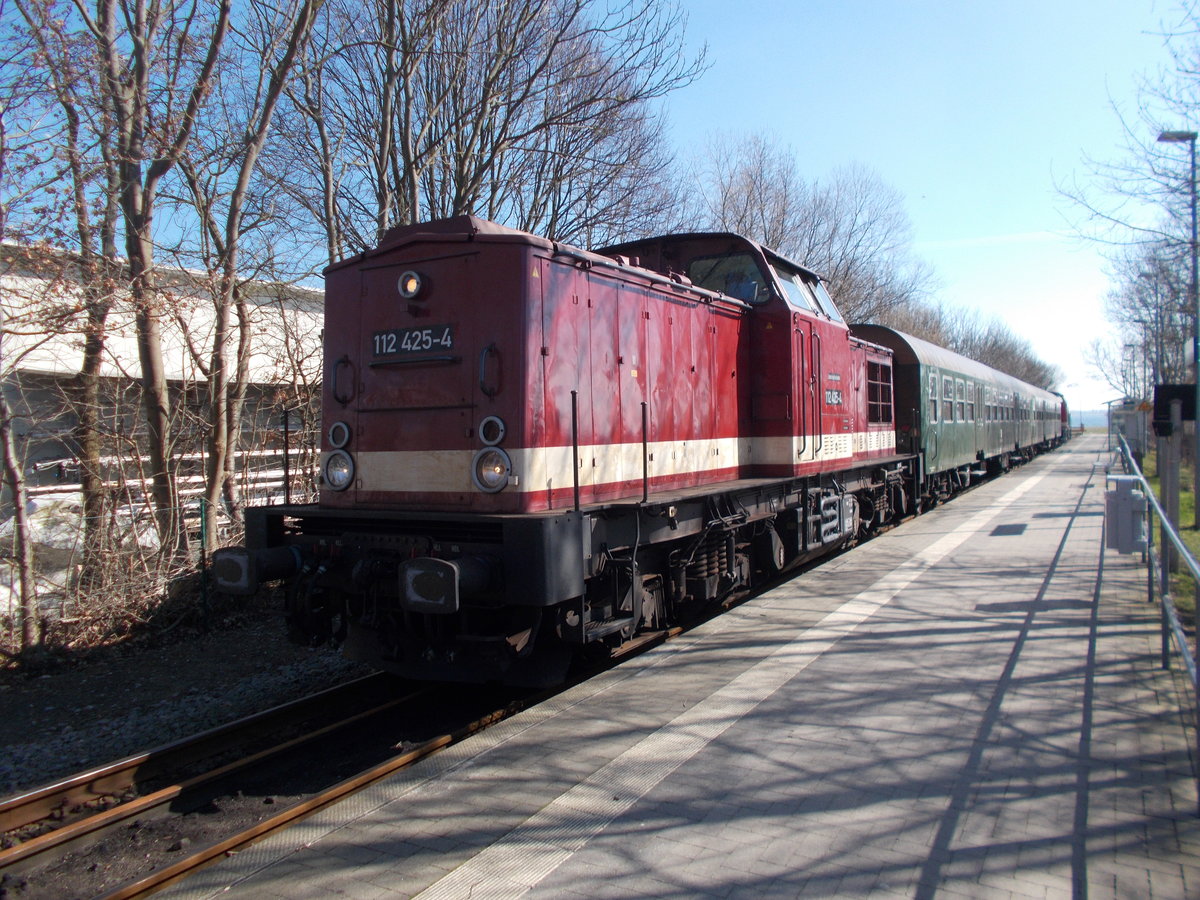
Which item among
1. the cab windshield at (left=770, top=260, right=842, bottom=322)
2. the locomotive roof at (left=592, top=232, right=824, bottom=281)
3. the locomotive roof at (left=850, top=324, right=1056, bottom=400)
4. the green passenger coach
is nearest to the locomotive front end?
the locomotive roof at (left=592, top=232, right=824, bottom=281)

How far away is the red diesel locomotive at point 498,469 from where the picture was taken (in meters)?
5.29

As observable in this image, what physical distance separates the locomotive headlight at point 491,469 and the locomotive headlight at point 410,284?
1289mm

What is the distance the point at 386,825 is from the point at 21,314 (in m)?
6.60

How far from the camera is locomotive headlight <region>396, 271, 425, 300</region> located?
5.78 m

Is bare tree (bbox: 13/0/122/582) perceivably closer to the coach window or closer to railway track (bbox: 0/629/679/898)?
railway track (bbox: 0/629/679/898)

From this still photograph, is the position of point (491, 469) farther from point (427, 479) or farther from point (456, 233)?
point (456, 233)

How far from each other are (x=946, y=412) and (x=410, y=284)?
14399 millimetres

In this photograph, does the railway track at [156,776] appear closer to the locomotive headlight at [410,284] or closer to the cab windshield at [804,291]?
the locomotive headlight at [410,284]

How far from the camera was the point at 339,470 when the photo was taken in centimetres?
623

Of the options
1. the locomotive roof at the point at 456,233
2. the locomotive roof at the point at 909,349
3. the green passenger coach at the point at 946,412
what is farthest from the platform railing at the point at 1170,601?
the locomotive roof at the point at 909,349

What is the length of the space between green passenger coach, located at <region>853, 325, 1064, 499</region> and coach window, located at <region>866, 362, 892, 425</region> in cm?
134

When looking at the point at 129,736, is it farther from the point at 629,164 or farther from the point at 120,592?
the point at 629,164

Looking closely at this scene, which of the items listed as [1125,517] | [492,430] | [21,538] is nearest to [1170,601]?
[1125,517]

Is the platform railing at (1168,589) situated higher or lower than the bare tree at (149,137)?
lower
